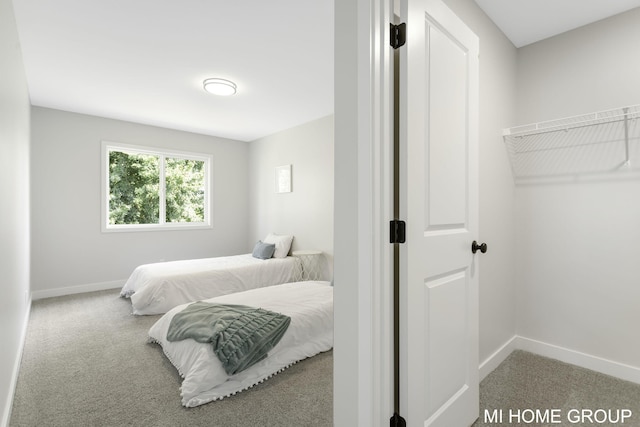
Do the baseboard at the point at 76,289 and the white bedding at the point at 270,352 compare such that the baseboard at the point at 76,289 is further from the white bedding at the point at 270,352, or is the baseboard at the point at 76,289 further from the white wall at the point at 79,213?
the white bedding at the point at 270,352

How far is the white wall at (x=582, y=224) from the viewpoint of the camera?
207cm

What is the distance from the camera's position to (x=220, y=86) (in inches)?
132

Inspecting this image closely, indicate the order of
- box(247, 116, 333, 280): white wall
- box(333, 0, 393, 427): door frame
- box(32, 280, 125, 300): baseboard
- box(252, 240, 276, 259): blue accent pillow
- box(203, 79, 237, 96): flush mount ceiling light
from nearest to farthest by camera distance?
box(333, 0, 393, 427): door frame → box(203, 79, 237, 96): flush mount ceiling light → box(32, 280, 125, 300): baseboard → box(247, 116, 333, 280): white wall → box(252, 240, 276, 259): blue accent pillow

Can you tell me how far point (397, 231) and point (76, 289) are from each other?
494cm

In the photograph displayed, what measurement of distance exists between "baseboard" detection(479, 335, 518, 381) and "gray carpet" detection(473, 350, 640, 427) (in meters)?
0.03

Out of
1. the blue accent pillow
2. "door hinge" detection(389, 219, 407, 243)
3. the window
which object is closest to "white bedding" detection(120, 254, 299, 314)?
the blue accent pillow

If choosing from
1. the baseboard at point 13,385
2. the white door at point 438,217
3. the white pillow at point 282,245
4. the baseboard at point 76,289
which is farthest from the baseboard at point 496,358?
the baseboard at point 76,289

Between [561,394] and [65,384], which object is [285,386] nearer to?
[65,384]

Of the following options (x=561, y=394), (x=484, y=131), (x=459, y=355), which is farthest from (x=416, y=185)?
(x=561, y=394)

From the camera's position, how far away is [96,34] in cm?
243

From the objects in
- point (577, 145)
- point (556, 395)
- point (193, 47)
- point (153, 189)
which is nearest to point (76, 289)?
point (153, 189)

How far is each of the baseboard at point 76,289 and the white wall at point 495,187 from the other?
192 inches

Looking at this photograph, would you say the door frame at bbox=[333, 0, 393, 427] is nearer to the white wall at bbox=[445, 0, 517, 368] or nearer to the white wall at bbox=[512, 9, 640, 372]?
the white wall at bbox=[445, 0, 517, 368]

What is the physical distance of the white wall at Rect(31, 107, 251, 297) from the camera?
13.5 ft
